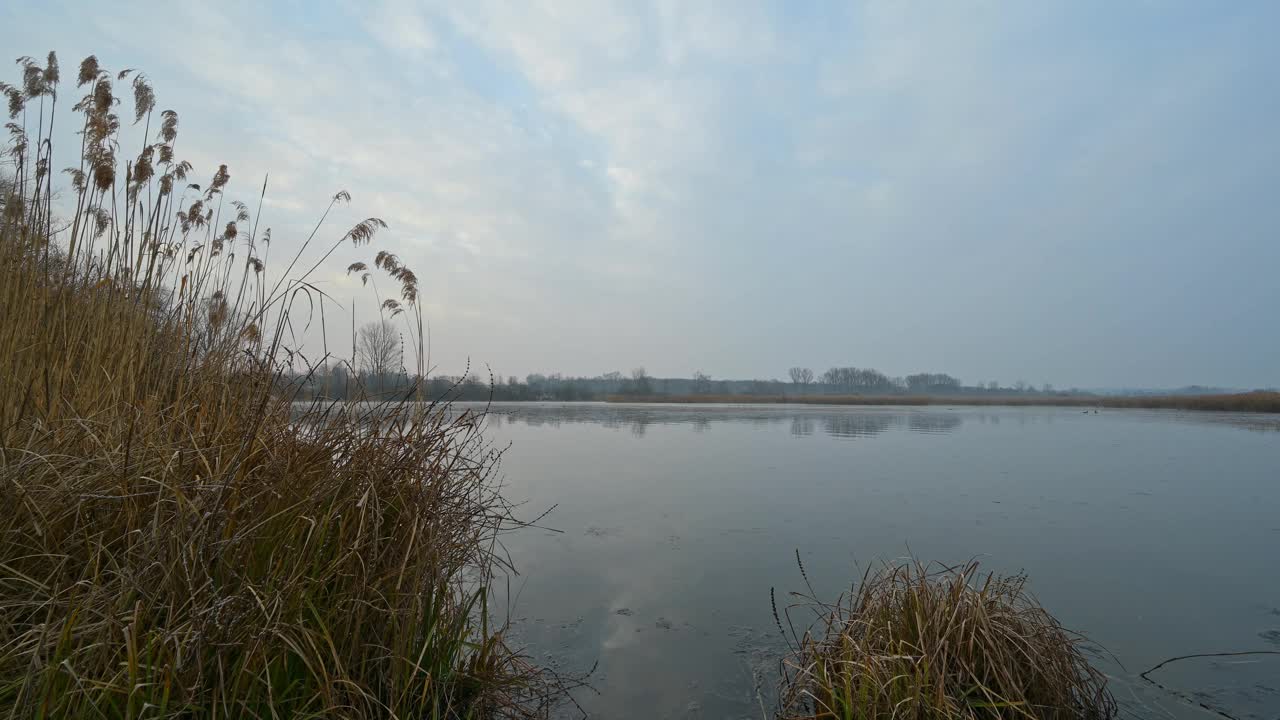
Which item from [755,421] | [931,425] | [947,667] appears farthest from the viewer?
[755,421]

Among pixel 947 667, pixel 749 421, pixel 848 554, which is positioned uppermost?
pixel 749 421

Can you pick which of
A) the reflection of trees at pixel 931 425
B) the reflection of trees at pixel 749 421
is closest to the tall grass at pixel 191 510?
the reflection of trees at pixel 749 421

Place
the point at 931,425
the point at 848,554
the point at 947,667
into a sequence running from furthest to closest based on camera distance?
1. the point at 931,425
2. the point at 848,554
3. the point at 947,667

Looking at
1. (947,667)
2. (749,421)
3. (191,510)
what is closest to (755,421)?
(749,421)

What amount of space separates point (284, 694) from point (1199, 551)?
299 inches

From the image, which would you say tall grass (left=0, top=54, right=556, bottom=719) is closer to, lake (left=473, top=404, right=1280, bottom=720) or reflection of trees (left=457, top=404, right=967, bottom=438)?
lake (left=473, top=404, right=1280, bottom=720)

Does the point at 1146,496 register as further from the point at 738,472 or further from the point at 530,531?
the point at 530,531

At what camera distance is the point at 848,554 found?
520 cm

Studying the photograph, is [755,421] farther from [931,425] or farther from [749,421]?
[931,425]

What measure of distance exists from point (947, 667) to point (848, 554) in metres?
2.60

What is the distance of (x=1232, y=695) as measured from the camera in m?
3.03

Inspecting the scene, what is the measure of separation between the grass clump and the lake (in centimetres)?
40

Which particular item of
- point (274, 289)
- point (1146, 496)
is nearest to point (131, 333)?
point (274, 289)

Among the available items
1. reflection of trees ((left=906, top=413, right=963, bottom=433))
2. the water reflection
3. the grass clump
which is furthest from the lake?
reflection of trees ((left=906, top=413, right=963, bottom=433))
